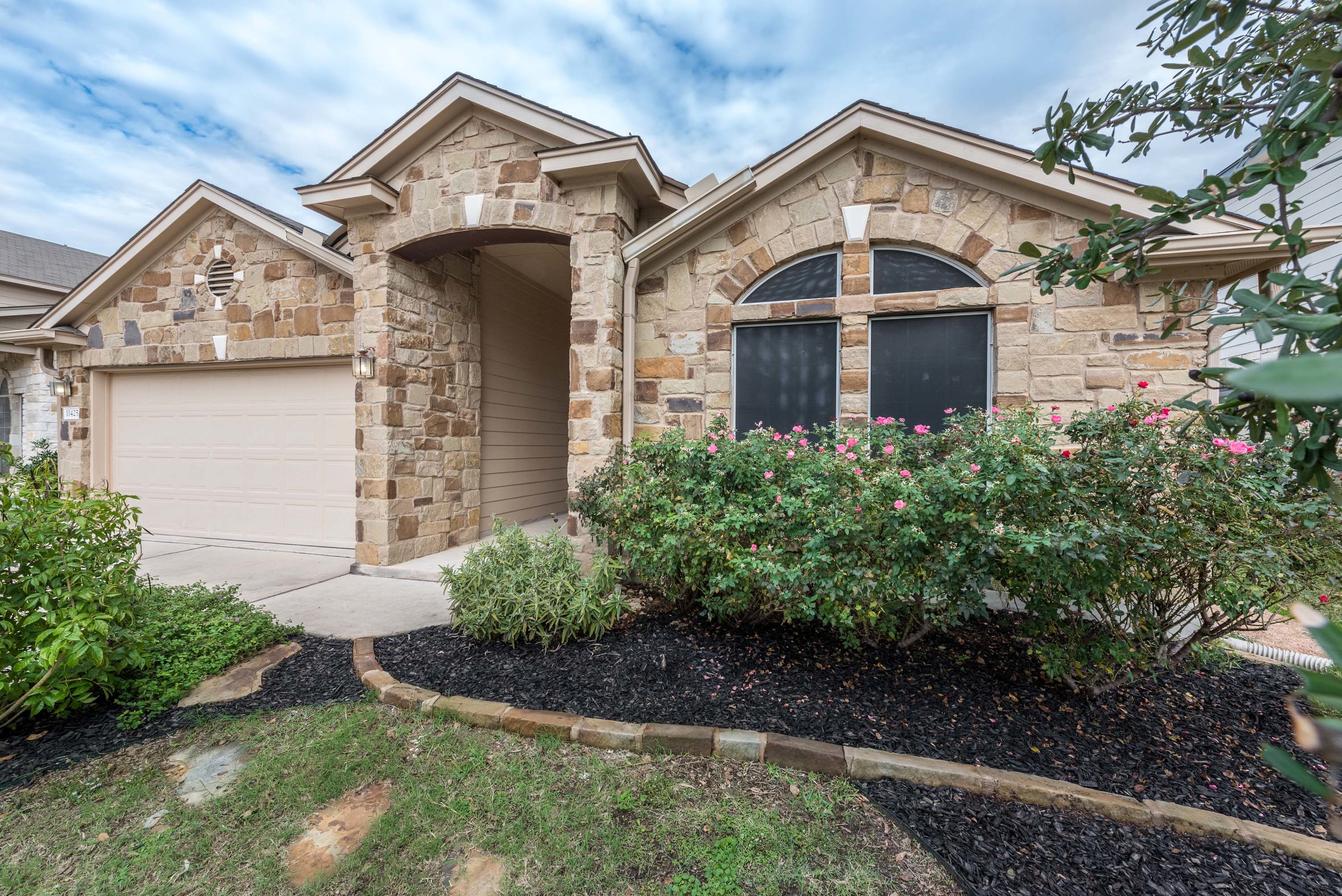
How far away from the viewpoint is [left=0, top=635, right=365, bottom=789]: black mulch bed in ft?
7.80

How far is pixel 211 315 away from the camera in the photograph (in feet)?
20.8

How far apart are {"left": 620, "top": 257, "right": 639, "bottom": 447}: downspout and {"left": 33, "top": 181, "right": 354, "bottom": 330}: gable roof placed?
9.66 feet

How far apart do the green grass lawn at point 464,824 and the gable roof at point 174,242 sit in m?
4.71

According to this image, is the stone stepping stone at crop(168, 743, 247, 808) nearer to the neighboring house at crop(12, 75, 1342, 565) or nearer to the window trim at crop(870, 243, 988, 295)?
the neighboring house at crop(12, 75, 1342, 565)

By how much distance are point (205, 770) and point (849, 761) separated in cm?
274

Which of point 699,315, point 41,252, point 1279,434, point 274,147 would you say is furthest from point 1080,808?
point 274,147

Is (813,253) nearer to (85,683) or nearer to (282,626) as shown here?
(282,626)

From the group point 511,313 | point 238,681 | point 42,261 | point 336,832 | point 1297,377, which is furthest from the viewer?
point 42,261

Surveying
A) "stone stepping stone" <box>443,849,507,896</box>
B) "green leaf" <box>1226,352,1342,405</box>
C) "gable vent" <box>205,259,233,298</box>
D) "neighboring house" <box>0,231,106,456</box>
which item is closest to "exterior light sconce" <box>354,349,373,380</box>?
"gable vent" <box>205,259,233,298</box>

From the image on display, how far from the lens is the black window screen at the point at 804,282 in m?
4.51

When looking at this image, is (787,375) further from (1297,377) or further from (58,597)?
(58,597)

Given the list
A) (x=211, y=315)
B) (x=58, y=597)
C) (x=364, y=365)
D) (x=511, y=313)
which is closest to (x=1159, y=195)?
(x=58, y=597)

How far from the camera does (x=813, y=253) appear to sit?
4.54 m

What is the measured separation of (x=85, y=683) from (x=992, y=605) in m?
5.21
